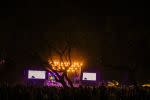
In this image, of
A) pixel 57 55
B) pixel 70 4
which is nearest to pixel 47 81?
pixel 57 55

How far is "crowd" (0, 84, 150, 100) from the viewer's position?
12430 millimetres

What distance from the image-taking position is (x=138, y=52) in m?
22.7

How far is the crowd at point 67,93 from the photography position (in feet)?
40.8

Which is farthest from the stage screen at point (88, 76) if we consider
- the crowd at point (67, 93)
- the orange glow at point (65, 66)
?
the crowd at point (67, 93)

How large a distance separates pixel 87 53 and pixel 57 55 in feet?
6.34

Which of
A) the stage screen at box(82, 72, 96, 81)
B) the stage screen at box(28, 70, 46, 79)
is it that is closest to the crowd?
the stage screen at box(82, 72, 96, 81)

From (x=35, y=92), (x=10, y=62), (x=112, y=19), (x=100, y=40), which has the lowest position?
(x=35, y=92)

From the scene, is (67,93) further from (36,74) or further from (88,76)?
(88,76)

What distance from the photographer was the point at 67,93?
12695mm

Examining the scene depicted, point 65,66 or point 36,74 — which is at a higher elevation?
point 65,66

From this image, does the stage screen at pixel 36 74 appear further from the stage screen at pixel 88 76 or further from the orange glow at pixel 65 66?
the stage screen at pixel 88 76

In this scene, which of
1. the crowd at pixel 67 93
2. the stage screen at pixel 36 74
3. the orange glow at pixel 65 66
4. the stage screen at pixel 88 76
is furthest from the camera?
the stage screen at pixel 88 76

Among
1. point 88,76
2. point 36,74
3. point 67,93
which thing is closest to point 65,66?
point 88,76

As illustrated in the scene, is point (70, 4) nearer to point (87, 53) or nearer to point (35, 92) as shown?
point (87, 53)
